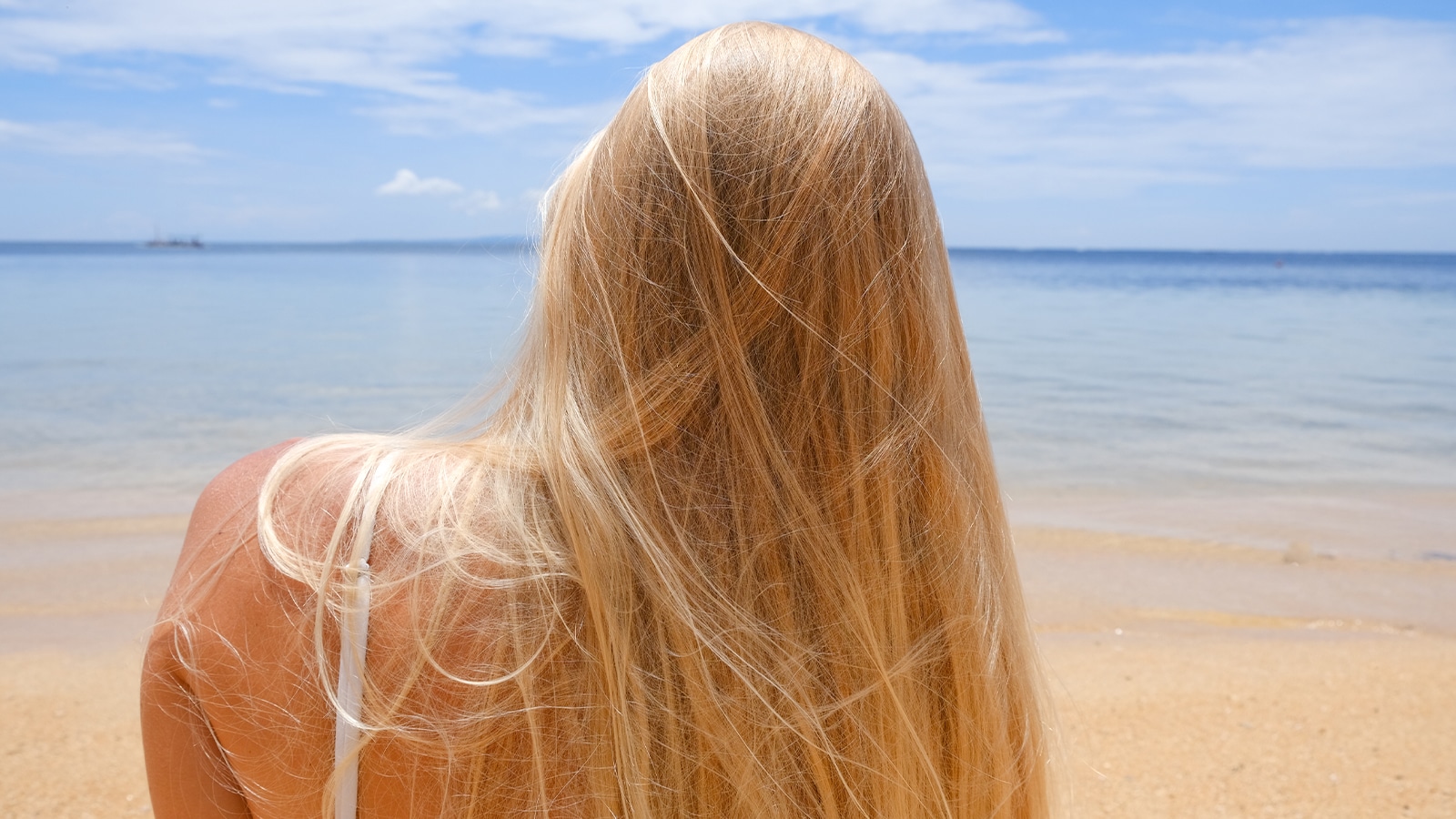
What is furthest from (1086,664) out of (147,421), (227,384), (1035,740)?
(227,384)

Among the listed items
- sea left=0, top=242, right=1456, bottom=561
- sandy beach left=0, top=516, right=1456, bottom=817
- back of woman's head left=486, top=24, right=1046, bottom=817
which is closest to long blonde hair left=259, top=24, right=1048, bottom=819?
back of woman's head left=486, top=24, right=1046, bottom=817

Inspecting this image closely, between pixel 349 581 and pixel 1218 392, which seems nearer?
pixel 349 581

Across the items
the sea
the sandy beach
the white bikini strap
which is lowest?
the sandy beach

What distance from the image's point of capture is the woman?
1024mm

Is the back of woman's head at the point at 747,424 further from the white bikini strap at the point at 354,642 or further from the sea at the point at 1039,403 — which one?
the sea at the point at 1039,403

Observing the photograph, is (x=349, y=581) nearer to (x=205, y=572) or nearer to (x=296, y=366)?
(x=205, y=572)

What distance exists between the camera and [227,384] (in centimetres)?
1127

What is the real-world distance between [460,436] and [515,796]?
0.43 m

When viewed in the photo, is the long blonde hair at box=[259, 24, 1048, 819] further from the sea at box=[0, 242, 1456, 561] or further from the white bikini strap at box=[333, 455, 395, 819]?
the sea at box=[0, 242, 1456, 561]

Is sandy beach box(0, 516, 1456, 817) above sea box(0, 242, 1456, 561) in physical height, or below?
below

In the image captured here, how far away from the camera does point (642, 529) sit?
3.37ft

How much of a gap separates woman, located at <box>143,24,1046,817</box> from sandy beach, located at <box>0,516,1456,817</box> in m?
0.77

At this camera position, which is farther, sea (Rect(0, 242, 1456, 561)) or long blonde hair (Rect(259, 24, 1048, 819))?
sea (Rect(0, 242, 1456, 561))

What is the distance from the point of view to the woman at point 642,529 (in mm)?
1024
